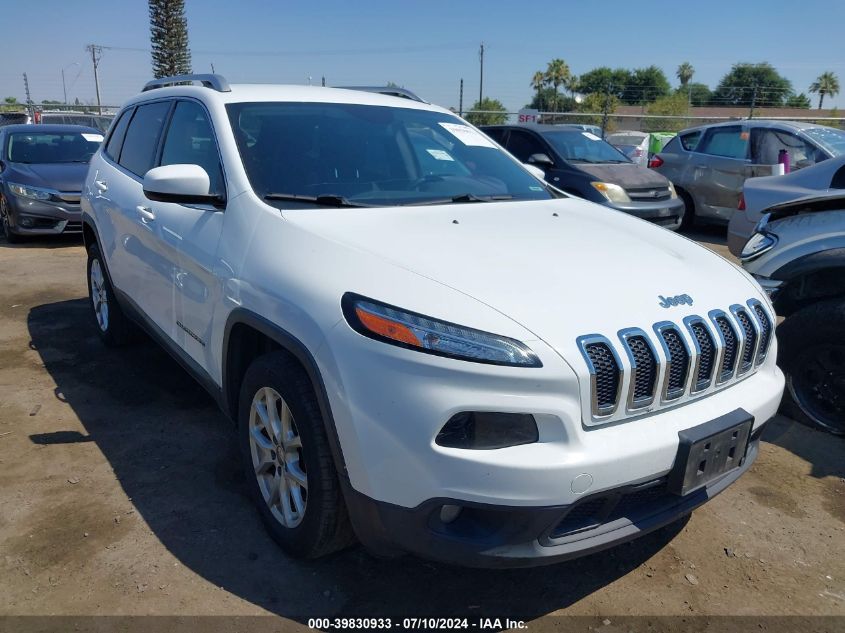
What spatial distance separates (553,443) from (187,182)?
1768 mm

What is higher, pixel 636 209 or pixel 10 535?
pixel 636 209

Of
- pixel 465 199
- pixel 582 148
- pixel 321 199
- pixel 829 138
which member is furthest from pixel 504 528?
pixel 829 138

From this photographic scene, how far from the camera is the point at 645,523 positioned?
86.4 inches

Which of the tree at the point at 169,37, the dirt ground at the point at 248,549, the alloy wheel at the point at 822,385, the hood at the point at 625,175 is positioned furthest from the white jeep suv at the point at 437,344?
the tree at the point at 169,37

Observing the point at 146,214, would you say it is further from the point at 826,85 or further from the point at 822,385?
the point at 826,85

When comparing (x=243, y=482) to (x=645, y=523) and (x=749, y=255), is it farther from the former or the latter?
(x=749, y=255)

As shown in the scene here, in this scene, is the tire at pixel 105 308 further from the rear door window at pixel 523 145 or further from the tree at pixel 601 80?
the tree at pixel 601 80

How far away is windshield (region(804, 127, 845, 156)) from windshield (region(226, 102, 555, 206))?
6.94 meters

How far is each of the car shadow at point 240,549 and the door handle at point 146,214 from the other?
3.61ft

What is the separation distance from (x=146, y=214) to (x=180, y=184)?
937mm

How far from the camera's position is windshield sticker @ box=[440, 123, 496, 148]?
373cm

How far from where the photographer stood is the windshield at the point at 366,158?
2928 mm

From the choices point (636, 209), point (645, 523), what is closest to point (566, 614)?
point (645, 523)

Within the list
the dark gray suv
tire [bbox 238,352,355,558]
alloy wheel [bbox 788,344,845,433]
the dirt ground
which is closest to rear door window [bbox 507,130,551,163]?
the dark gray suv
